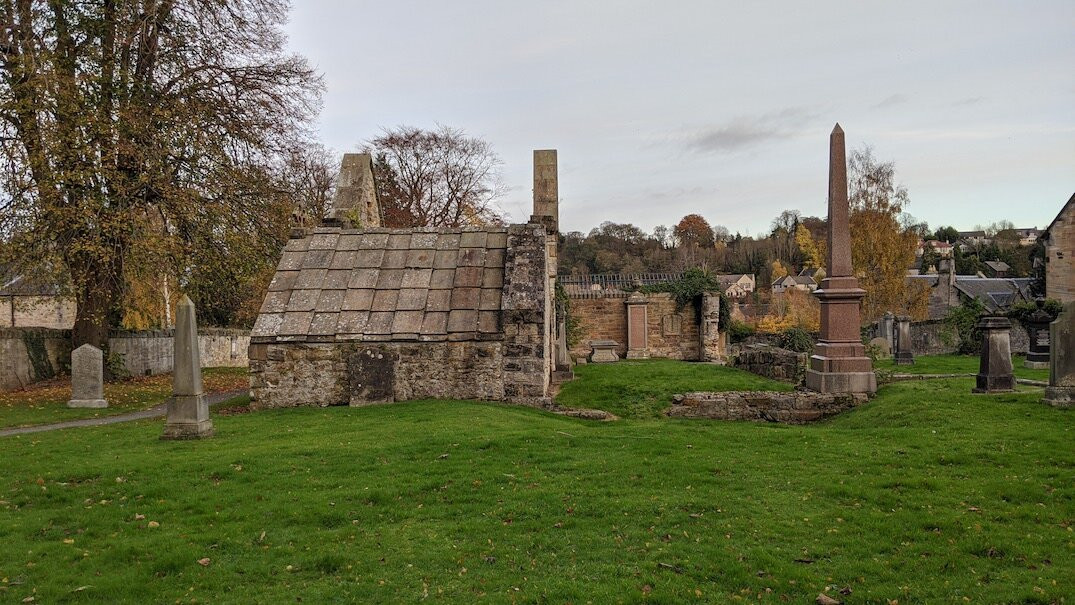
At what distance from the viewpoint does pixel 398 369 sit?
1216cm

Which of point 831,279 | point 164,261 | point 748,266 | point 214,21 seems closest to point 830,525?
point 831,279

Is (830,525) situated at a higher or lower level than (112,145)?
lower

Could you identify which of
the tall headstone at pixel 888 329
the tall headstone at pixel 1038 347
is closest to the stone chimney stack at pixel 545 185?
the tall headstone at pixel 1038 347

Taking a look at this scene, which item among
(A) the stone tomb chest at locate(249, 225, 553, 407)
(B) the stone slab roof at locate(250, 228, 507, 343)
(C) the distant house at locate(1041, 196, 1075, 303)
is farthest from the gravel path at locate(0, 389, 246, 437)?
(C) the distant house at locate(1041, 196, 1075, 303)

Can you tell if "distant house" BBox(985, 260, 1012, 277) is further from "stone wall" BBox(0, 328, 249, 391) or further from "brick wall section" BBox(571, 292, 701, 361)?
"stone wall" BBox(0, 328, 249, 391)

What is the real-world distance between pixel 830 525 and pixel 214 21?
19.5 meters

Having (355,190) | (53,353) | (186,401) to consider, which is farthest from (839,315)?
(53,353)

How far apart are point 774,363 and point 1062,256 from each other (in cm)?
1897

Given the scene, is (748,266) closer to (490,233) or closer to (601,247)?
(601,247)

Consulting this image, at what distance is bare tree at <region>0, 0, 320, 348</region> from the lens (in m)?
14.4

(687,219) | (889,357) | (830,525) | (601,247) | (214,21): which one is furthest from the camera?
(687,219)

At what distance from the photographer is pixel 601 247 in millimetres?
71750

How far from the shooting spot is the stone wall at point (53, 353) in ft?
56.1

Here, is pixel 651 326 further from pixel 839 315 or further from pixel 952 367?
pixel 839 315
